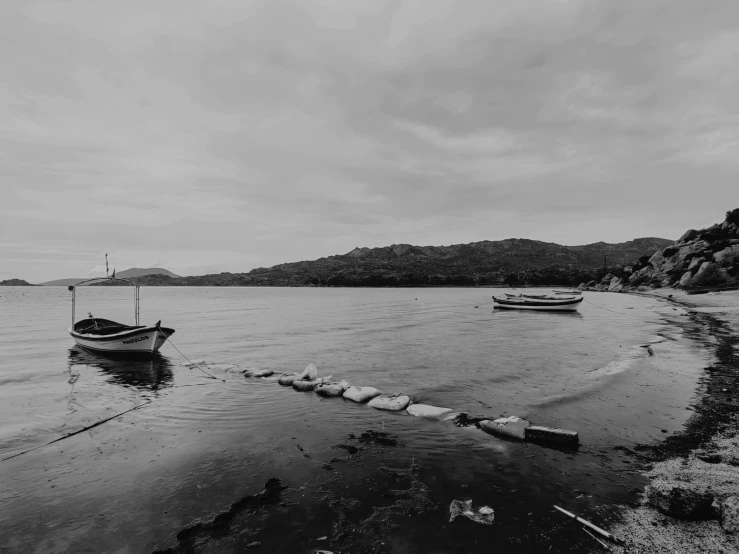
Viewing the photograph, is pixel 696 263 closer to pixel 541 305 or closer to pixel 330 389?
pixel 541 305

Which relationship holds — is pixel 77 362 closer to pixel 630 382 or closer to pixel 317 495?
pixel 317 495

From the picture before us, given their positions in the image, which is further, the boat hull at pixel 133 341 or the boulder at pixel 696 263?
the boulder at pixel 696 263

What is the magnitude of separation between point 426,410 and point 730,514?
7.28 m

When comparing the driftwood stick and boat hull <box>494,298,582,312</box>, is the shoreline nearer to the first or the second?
the driftwood stick

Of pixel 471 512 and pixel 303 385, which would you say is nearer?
pixel 471 512

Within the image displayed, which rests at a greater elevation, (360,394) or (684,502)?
(684,502)

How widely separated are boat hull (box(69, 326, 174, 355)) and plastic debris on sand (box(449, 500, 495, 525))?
2060 cm

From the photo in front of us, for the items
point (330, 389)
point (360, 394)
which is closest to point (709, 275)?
point (360, 394)

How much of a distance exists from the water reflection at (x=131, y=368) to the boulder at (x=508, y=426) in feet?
44.6

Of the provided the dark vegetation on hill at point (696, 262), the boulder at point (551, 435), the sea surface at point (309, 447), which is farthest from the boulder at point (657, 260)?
the boulder at point (551, 435)

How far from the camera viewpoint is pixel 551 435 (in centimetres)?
917

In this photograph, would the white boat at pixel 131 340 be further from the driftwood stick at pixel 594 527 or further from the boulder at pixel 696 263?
the boulder at pixel 696 263

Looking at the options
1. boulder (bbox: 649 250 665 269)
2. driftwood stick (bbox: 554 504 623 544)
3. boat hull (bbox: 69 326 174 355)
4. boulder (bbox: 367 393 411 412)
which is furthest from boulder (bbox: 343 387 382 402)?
boulder (bbox: 649 250 665 269)

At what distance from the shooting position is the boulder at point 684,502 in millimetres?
5590
